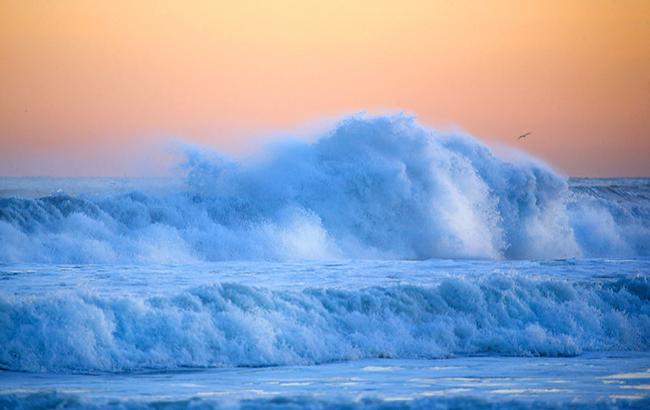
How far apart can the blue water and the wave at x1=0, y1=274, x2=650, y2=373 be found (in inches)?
1.2

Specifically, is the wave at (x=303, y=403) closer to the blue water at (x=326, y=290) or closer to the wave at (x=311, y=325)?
the blue water at (x=326, y=290)

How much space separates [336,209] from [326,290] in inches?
434

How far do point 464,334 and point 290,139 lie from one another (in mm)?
13923

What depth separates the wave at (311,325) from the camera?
11633mm

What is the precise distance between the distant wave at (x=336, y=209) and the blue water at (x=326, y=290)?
5 centimetres

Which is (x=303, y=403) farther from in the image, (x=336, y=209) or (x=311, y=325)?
(x=336, y=209)

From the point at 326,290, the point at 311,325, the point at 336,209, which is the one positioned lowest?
the point at 311,325

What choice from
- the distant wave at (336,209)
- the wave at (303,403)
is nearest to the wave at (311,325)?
the wave at (303,403)

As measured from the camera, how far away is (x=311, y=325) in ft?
42.9

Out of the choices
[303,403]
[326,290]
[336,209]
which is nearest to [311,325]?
[326,290]

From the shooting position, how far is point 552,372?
440 inches

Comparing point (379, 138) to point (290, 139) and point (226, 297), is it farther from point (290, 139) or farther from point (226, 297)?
point (226, 297)

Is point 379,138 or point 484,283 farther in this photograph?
point 379,138

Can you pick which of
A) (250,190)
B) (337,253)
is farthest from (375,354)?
(250,190)
